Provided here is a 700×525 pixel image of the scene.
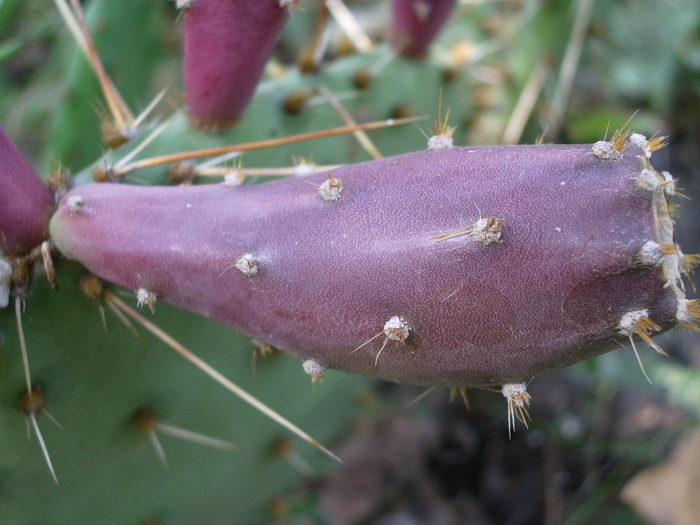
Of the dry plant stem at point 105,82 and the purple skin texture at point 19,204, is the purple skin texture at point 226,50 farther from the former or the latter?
the purple skin texture at point 19,204

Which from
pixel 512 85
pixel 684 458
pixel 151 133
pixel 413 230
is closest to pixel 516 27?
pixel 512 85

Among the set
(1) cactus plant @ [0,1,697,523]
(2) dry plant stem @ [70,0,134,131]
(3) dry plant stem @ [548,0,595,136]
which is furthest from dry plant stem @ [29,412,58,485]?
(3) dry plant stem @ [548,0,595,136]

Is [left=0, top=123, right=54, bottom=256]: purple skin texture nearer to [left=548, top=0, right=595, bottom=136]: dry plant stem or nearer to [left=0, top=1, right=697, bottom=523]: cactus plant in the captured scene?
[left=0, top=1, right=697, bottom=523]: cactus plant

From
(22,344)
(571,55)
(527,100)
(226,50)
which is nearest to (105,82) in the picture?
(226,50)

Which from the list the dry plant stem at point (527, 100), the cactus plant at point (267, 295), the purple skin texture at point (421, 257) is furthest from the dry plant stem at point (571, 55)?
the purple skin texture at point (421, 257)

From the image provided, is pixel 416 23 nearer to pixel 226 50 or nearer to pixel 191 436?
pixel 226 50

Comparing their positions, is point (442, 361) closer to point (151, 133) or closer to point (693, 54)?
point (151, 133)
